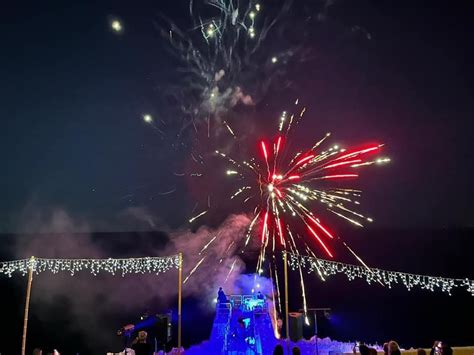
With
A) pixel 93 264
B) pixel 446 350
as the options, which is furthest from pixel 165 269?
pixel 446 350

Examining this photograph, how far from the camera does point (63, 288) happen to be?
187 ft

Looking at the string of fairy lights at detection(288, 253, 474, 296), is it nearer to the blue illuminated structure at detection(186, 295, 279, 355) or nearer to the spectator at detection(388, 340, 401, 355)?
the blue illuminated structure at detection(186, 295, 279, 355)

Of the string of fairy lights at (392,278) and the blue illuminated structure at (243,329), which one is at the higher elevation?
the string of fairy lights at (392,278)

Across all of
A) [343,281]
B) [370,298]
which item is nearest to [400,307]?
[370,298]

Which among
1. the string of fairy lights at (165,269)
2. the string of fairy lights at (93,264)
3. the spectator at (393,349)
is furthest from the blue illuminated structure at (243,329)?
the spectator at (393,349)

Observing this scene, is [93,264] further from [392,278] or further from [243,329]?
[392,278]

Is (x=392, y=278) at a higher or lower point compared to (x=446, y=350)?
higher

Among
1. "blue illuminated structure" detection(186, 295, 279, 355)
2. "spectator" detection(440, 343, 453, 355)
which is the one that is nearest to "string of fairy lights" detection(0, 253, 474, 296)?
"blue illuminated structure" detection(186, 295, 279, 355)

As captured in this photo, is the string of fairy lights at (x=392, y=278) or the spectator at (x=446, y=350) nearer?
the spectator at (x=446, y=350)

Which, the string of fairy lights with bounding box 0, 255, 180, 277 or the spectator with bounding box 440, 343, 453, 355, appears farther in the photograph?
the string of fairy lights with bounding box 0, 255, 180, 277

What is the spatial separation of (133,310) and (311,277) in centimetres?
2844

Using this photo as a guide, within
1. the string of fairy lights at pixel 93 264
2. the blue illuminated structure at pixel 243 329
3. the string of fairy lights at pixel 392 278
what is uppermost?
the string of fairy lights at pixel 93 264

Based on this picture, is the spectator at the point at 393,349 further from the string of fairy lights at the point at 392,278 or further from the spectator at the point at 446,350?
the string of fairy lights at the point at 392,278

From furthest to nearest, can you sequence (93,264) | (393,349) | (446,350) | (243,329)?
(93,264) → (243,329) → (446,350) → (393,349)
